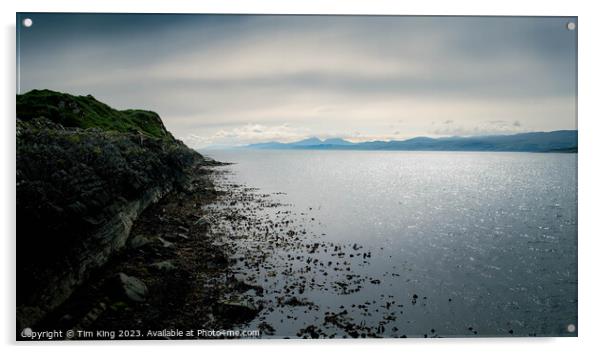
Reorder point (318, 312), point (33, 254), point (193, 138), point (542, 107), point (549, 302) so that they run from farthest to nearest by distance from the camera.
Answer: point (193, 138) → point (542, 107) → point (549, 302) → point (318, 312) → point (33, 254)

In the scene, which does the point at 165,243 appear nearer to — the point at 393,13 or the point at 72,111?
the point at 72,111

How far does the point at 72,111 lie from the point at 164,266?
17.7m

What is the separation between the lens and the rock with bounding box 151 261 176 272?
13656mm

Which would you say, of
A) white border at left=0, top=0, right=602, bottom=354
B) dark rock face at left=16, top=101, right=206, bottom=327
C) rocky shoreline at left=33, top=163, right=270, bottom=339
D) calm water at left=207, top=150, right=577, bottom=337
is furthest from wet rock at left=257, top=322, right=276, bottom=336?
dark rock face at left=16, top=101, right=206, bottom=327

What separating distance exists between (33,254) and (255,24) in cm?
1190

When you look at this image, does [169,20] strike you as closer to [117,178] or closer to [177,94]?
[177,94]

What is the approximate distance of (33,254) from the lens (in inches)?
414

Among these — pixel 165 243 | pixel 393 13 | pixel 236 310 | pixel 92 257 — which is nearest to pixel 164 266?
pixel 92 257

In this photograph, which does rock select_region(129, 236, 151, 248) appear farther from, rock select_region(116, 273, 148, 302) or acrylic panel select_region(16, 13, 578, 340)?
rock select_region(116, 273, 148, 302)

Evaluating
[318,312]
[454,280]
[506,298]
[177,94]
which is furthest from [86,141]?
[506,298]

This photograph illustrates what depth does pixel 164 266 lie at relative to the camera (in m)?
13.8

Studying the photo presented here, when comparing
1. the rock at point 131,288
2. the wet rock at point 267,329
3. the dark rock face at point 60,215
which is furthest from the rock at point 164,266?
the wet rock at point 267,329

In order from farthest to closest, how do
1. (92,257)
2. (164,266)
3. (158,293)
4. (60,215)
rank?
(164,266), (92,257), (158,293), (60,215)

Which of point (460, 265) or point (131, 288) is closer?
point (131, 288)
